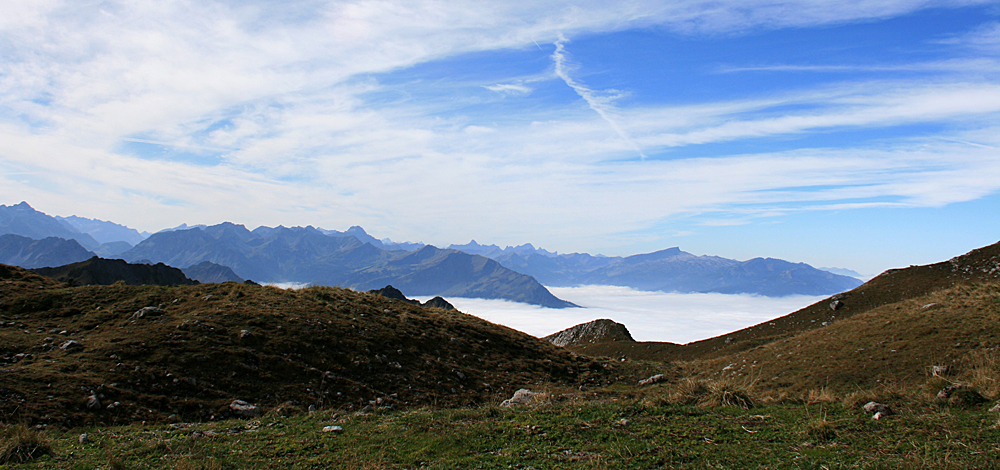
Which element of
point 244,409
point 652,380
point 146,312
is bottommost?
point 652,380

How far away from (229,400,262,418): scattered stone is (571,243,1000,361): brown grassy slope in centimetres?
4202

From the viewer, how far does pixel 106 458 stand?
27.7 feet

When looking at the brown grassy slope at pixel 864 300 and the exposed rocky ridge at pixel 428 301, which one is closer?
the exposed rocky ridge at pixel 428 301

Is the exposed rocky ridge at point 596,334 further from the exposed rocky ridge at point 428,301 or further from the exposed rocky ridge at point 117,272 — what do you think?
the exposed rocky ridge at point 117,272

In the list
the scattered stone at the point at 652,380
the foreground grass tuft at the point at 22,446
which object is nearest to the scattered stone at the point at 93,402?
the foreground grass tuft at the point at 22,446

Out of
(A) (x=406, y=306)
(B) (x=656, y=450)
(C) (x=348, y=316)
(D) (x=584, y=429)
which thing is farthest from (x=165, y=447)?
(A) (x=406, y=306)

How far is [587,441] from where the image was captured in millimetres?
8602

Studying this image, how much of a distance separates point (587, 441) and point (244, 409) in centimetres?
1074

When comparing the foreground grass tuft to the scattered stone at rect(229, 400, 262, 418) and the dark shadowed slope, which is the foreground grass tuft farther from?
the dark shadowed slope

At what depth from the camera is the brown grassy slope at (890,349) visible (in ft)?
57.2

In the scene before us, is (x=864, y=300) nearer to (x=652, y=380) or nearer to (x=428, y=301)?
(x=652, y=380)

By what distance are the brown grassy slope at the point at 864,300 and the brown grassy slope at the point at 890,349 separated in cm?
1844

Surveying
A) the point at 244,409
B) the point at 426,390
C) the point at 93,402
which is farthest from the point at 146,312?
the point at 426,390

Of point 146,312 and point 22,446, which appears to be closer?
point 22,446
